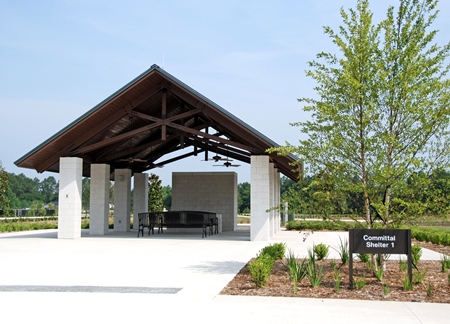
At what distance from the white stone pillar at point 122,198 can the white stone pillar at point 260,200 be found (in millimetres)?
9175

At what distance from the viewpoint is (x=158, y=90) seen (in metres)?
17.3

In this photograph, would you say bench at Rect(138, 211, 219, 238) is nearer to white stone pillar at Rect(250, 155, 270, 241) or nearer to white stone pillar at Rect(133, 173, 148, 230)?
white stone pillar at Rect(250, 155, 270, 241)

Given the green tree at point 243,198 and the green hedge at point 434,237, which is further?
the green tree at point 243,198

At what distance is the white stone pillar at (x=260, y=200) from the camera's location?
17219 millimetres

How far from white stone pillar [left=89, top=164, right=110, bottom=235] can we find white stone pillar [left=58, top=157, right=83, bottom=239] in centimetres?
265

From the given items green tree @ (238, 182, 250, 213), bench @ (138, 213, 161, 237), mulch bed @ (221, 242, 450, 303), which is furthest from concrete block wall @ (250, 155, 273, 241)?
green tree @ (238, 182, 250, 213)

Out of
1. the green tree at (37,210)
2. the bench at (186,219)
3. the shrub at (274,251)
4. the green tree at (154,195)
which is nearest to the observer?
the shrub at (274,251)

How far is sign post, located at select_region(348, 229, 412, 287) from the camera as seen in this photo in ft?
25.3

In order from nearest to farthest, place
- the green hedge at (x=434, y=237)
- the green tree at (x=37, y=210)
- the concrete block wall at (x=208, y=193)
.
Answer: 1. the green hedge at (x=434, y=237)
2. the concrete block wall at (x=208, y=193)
3. the green tree at (x=37, y=210)

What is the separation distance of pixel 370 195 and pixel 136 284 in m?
4.36

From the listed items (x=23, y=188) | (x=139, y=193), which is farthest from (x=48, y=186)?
(x=139, y=193)

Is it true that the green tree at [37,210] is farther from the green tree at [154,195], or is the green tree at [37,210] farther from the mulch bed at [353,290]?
the mulch bed at [353,290]

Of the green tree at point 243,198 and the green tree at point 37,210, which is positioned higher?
the green tree at point 243,198

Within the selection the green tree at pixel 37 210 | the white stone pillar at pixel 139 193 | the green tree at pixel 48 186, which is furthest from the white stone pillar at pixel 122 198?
the green tree at pixel 48 186
